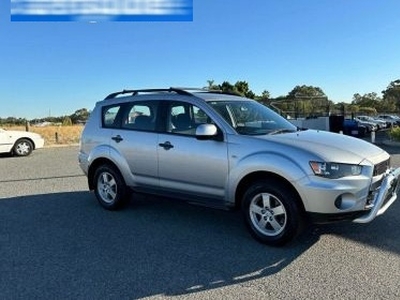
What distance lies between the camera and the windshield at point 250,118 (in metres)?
5.29

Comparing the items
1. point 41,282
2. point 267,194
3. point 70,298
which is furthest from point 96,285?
point 267,194

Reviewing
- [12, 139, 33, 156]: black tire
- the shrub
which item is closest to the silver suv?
[12, 139, 33, 156]: black tire

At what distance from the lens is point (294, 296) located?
3516mm

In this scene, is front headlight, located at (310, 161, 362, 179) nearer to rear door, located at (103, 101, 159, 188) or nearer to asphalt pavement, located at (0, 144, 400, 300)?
asphalt pavement, located at (0, 144, 400, 300)

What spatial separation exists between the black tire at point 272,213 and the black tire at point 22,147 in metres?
12.7

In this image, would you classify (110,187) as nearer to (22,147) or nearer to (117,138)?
(117,138)

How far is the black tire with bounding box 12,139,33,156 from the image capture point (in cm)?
1544

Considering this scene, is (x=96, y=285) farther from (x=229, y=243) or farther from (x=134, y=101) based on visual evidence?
(x=134, y=101)

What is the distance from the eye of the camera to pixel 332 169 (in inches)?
173

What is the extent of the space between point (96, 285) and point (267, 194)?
209 cm

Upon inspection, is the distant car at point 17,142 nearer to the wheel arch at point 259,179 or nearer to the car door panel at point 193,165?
the car door panel at point 193,165

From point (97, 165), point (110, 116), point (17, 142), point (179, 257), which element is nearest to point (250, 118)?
point (179, 257)

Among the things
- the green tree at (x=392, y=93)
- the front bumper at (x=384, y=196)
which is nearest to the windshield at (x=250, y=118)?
the front bumper at (x=384, y=196)

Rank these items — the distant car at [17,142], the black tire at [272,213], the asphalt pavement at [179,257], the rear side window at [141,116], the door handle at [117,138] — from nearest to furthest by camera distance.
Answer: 1. the asphalt pavement at [179,257]
2. the black tire at [272,213]
3. the rear side window at [141,116]
4. the door handle at [117,138]
5. the distant car at [17,142]
